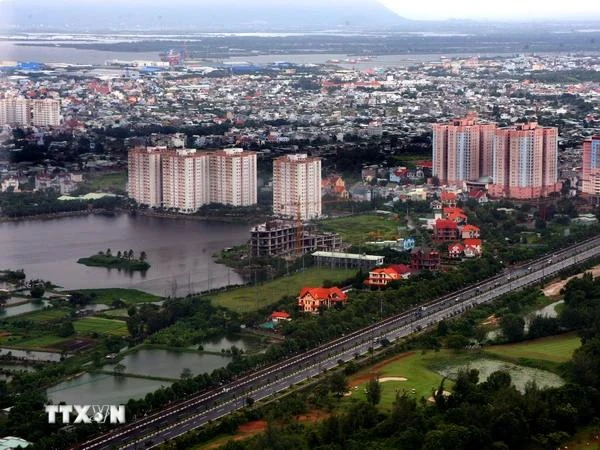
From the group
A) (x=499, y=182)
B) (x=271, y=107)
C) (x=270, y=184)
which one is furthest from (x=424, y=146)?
(x=271, y=107)

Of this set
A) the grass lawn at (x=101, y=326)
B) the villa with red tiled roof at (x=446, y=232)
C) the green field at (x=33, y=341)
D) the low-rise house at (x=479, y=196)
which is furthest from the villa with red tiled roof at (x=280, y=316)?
the low-rise house at (x=479, y=196)

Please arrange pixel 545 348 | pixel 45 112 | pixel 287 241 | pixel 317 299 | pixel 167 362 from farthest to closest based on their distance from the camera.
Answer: pixel 45 112, pixel 287 241, pixel 317 299, pixel 545 348, pixel 167 362

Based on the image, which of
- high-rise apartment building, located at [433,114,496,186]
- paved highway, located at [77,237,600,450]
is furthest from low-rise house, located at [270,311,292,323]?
high-rise apartment building, located at [433,114,496,186]

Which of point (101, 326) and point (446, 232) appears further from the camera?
point (446, 232)

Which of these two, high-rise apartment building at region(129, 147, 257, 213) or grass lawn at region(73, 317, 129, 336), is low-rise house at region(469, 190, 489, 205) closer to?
high-rise apartment building at region(129, 147, 257, 213)

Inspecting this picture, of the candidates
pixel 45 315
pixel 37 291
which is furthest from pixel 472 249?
pixel 45 315

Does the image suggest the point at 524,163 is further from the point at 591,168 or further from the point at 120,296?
the point at 120,296
